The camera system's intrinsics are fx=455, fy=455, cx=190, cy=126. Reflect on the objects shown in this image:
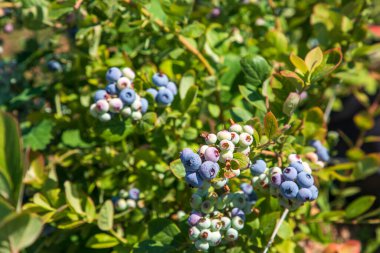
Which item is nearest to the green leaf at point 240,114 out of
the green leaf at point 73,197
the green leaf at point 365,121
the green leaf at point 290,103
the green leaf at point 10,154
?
the green leaf at point 290,103

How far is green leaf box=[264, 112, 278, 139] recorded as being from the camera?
89 cm

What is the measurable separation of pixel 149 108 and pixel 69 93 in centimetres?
55

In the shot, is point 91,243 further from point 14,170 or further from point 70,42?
point 70,42

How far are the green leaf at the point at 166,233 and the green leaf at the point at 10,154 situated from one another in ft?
1.54

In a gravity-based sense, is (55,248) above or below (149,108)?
below

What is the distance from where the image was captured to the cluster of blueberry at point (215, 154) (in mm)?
774

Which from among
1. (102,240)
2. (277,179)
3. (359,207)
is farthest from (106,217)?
(359,207)

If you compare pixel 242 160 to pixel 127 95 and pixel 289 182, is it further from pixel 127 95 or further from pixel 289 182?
pixel 127 95

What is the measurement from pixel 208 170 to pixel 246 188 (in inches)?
12.0

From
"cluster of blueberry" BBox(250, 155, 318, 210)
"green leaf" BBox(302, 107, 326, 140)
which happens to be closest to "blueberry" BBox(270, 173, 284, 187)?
"cluster of blueberry" BBox(250, 155, 318, 210)

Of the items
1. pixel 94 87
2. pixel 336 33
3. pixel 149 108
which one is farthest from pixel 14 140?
pixel 336 33

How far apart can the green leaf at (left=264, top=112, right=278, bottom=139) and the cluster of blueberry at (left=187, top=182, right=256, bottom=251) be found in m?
0.13

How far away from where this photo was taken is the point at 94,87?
148cm

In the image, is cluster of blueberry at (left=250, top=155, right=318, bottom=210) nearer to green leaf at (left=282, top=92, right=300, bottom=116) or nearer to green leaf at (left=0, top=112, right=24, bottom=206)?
green leaf at (left=282, top=92, right=300, bottom=116)
